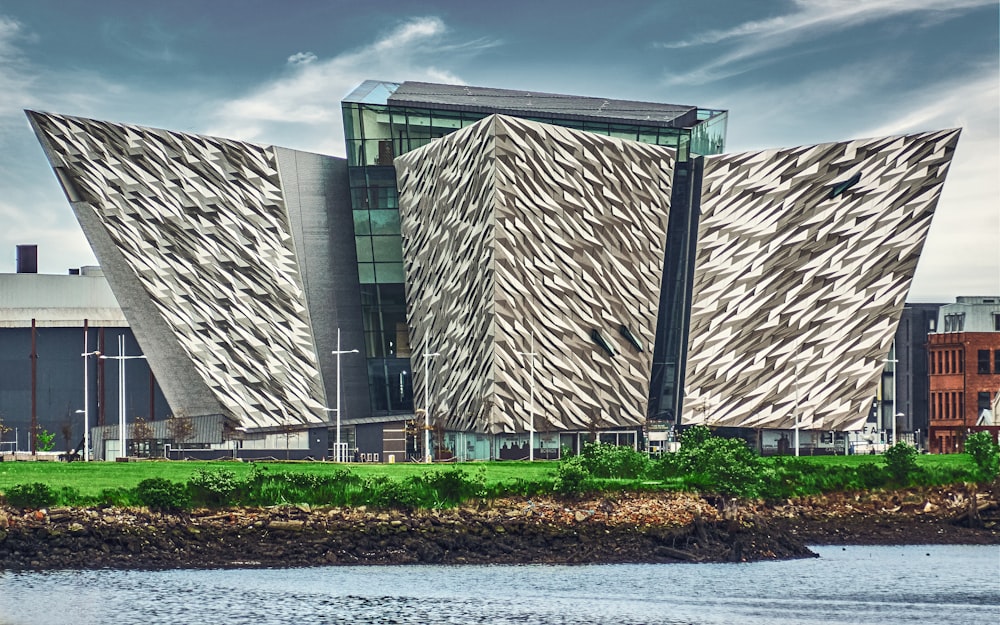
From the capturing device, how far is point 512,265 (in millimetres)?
80562

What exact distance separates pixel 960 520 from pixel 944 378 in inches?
2069

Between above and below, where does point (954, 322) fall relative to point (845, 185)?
below

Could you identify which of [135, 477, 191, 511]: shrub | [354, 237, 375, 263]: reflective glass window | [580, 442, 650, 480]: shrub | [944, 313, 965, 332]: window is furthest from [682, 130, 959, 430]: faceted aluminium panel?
[135, 477, 191, 511]: shrub

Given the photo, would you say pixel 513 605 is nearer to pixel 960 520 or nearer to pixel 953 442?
pixel 960 520

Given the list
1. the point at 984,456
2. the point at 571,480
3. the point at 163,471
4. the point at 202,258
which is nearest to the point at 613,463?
the point at 571,480

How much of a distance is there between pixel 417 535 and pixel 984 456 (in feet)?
88.3

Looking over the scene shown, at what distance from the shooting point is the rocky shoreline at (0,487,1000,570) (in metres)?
47.0

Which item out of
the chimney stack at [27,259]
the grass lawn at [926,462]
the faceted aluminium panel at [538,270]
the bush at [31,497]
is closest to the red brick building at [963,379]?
the faceted aluminium panel at [538,270]

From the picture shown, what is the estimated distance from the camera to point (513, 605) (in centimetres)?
4191

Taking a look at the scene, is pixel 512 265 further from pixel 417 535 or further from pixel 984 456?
pixel 417 535

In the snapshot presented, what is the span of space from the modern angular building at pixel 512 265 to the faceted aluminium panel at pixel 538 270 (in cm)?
14

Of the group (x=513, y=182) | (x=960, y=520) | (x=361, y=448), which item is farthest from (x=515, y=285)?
(x=960, y=520)

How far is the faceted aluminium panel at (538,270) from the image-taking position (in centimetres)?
8062

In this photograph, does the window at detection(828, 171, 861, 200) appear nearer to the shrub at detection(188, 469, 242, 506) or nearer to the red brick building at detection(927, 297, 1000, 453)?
the red brick building at detection(927, 297, 1000, 453)
